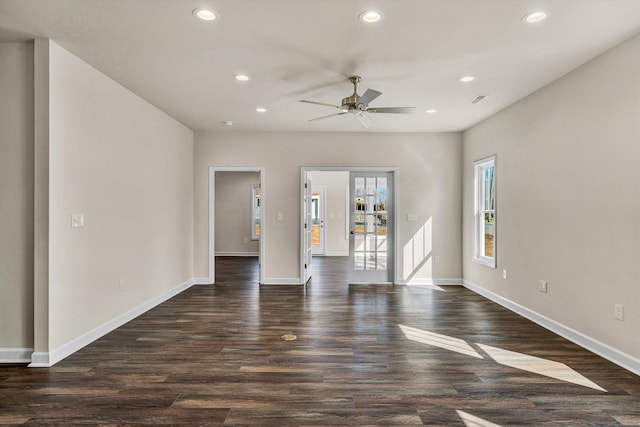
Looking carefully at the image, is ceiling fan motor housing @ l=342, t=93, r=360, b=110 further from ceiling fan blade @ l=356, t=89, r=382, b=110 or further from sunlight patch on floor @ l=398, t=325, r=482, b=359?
sunlight patch on floor @ l=398, t=325, r=482, b=359

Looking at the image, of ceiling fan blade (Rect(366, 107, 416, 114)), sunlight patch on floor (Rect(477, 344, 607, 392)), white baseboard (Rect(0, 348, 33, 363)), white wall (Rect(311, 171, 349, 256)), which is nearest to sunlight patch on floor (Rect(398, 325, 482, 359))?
sunlight patch on floor (Rect(477, 344, 607, 392))

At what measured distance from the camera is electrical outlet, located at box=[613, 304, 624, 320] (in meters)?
2.89

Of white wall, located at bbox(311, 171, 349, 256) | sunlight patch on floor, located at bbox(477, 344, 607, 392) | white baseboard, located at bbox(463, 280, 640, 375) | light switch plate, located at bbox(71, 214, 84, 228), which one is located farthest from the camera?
white wall, located at bbox(311, 171, 349, 256)

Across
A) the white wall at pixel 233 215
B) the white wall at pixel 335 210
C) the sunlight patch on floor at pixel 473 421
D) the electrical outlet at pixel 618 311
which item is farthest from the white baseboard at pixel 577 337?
the white wall at pixel 233 215

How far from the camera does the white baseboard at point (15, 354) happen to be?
2.94 meters

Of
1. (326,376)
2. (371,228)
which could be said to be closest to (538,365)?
(326,376)

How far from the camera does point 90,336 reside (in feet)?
11.0

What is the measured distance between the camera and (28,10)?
2.47m

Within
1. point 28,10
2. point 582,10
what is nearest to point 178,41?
point 28,10

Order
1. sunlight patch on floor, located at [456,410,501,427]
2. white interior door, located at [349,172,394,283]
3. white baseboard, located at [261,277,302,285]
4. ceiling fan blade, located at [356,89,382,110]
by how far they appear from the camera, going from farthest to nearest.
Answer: white interior door, located at [349,172,394,283] → white baseboard, located at [261,277,302,285] → ceiling fan blade, located at [356,89,382,110] → sunlight patch on floor, located at [456,410,501,427]

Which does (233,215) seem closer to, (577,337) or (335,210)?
(335,210)

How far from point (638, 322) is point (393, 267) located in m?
3.62

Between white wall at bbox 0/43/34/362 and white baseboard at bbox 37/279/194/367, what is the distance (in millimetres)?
228

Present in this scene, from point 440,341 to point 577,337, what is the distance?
4.31 ft
